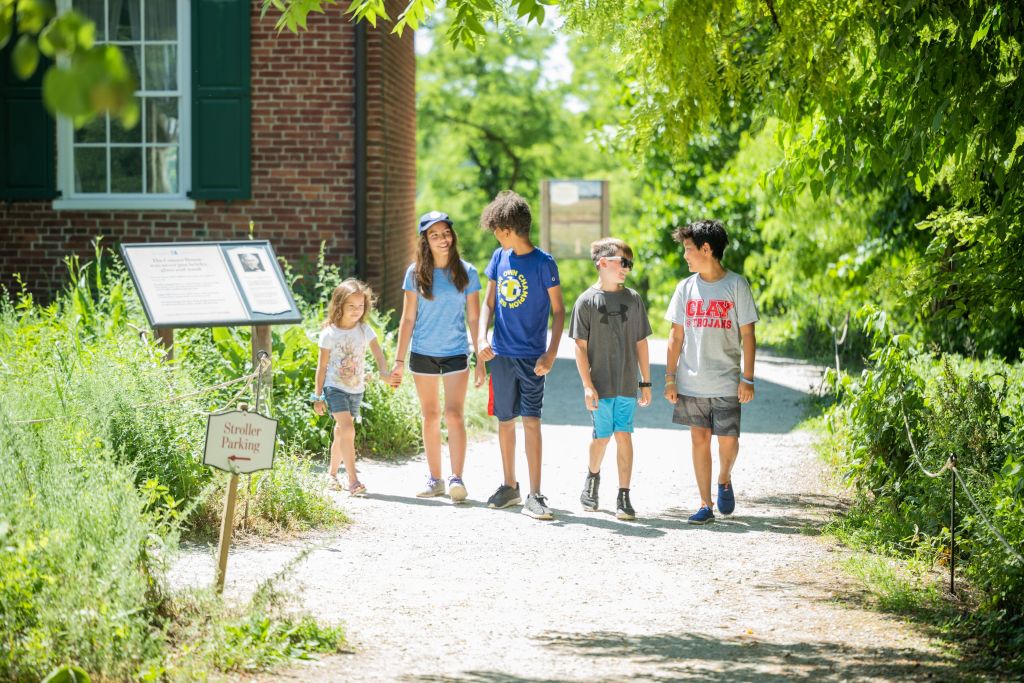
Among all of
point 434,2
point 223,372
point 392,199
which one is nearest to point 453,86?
point 392,199

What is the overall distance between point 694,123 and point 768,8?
3.13ft

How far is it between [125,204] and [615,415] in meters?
7.21

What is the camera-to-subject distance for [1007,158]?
652 centimetres

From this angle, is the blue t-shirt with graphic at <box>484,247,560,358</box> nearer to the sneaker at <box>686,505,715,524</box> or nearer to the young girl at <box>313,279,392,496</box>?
the young girl at <box>313,279,392,496</box>

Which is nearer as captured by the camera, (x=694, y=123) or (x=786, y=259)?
(x=694, y=123)

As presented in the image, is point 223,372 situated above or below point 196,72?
below

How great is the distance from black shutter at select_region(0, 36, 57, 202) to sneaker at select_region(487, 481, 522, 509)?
23.9 feet

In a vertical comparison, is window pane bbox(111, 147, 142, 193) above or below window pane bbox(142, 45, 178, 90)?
below

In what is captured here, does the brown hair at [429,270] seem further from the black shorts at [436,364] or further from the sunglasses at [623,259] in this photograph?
the sunglasses at [623,259]

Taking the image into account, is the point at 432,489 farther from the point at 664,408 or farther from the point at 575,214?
the point at 575,214

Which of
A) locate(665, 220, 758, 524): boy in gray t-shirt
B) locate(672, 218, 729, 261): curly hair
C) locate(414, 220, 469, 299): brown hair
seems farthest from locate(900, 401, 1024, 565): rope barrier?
locate(414, 220, 469, 299): brown hair

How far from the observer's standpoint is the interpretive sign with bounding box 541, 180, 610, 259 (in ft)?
58.8

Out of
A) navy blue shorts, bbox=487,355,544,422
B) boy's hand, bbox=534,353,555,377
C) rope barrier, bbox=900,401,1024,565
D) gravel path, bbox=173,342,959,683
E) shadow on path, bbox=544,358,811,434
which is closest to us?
gravel path, bbox=173,342,959,683

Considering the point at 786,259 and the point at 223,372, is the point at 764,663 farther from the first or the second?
the point at 786,259
